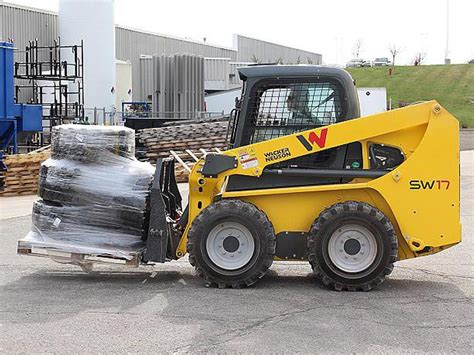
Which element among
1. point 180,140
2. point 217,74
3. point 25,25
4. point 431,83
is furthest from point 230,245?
point 431,83

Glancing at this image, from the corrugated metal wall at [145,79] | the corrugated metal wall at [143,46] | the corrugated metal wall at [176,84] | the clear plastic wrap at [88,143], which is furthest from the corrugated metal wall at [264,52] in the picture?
the clear plastic wrap at [88,143]

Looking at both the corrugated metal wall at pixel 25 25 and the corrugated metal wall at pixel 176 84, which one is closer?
the corrugated metal wall at pixel 176 84

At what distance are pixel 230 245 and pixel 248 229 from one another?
283 mm

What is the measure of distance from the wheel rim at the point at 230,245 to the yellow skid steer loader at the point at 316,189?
0.01 meters

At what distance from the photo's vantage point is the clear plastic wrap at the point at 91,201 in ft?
29.1

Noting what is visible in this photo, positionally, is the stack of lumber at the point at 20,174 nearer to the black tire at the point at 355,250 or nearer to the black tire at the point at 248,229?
the black tire at the point at 248,229

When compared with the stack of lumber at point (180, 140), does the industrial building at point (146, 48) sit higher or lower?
higher

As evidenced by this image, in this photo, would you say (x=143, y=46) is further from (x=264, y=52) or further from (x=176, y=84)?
(x=264, y=52)

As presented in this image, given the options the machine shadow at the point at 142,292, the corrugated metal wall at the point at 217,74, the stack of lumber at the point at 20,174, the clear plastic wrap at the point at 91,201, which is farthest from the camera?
the corrugated metal wall at the point at 217,74

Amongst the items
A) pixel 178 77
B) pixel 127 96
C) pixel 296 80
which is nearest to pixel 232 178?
pixel 296 80

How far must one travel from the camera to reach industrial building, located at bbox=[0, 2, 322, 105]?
119ft

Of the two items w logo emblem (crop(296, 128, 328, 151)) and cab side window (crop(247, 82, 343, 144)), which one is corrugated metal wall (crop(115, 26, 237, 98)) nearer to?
cab side window (crop(247, 82, 343, 144))

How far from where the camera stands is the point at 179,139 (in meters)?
24.7

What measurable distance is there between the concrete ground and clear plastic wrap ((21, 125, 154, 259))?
18.6 inches
